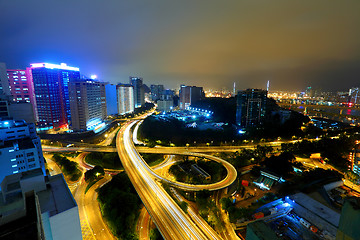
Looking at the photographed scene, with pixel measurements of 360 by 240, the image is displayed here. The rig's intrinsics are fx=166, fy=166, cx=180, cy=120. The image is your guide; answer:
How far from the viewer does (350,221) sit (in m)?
1.58

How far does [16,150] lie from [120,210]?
13347 mm

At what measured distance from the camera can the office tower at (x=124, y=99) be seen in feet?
206

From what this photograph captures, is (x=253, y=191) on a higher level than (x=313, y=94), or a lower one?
lower

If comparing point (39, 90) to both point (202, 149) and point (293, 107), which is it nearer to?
point (202, 149)

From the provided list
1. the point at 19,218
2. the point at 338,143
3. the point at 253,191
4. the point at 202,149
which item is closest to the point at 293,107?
the point at 338,143

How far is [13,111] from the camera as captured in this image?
28.5m

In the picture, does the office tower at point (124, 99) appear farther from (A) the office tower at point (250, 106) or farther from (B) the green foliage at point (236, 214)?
(B) the green foliage at point (236, 214)

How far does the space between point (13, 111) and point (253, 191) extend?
39.9m

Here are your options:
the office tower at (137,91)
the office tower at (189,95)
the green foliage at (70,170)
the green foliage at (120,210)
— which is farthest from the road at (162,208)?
the office tower at (137,91)

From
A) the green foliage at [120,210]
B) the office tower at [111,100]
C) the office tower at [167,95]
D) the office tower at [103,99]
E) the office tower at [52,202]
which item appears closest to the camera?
the office tower at [52,202]

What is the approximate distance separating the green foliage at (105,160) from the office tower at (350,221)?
27.4 meters

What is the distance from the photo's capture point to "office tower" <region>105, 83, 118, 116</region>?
5659cm

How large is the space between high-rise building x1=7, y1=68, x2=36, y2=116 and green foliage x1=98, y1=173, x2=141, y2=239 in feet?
131

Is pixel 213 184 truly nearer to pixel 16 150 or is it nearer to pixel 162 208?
pixel 162 208
